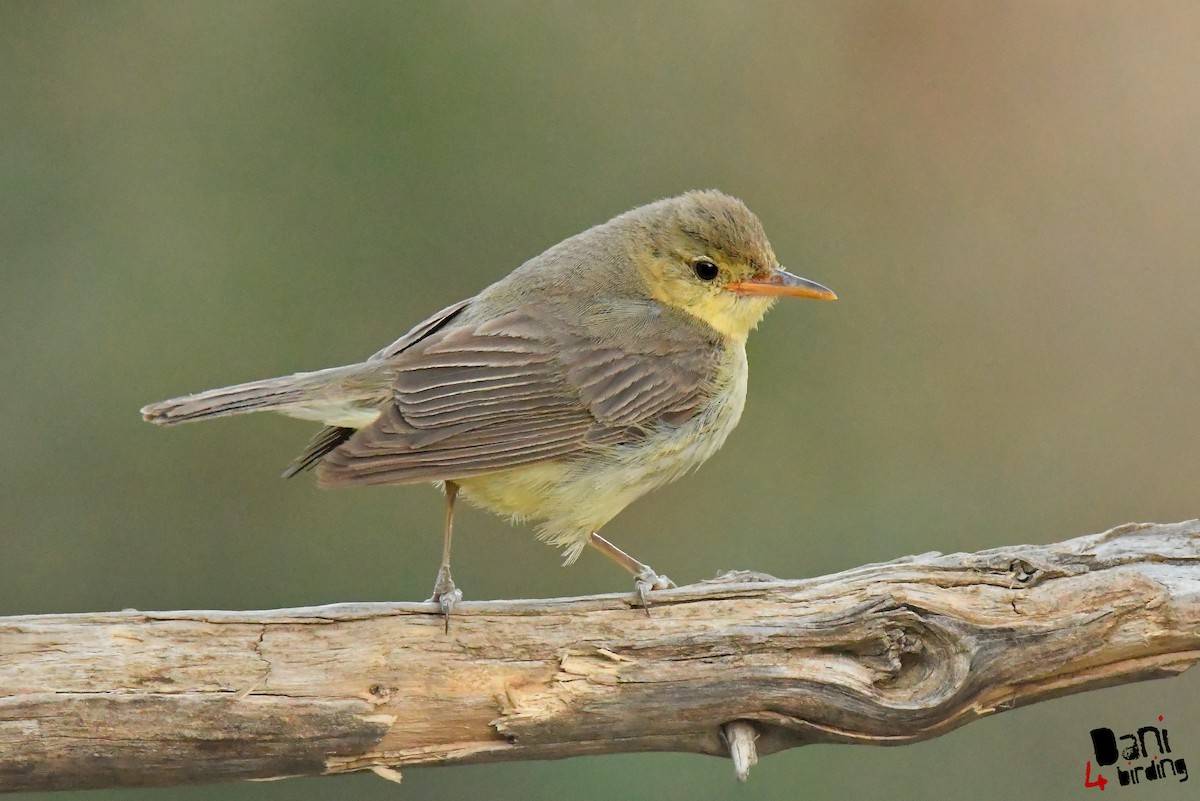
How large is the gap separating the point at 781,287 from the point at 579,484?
1291 mm

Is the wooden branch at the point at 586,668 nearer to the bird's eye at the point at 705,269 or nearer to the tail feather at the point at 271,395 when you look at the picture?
the tail feather at the point at 271,395

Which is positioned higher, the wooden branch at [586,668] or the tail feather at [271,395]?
the tail feather at [271,395]

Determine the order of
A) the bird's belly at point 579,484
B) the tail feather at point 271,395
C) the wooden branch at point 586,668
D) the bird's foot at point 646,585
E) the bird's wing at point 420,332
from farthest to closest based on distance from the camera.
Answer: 1. the bird's wing at point 420,332
2. the bird's belly at point 579,484
3. the bird's foot at point 646,585
4. the tail feather at point 271,395
5. the wooden branch at point 586,668

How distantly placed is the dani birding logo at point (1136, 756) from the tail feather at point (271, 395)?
3.20 metres

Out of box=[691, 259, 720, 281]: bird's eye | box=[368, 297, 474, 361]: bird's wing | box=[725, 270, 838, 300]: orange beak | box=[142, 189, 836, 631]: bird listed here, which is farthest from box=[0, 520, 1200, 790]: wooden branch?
box=[691, 259, 720, 281]: bird's eye

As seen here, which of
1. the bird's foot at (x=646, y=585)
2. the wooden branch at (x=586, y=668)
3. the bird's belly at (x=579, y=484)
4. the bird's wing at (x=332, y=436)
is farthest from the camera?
the bird's wing at (x=332, y=436)

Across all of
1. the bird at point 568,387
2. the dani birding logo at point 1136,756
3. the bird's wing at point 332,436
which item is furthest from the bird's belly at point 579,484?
the dani birding logo at point 1136,756

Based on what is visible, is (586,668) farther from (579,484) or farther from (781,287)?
(781,287)

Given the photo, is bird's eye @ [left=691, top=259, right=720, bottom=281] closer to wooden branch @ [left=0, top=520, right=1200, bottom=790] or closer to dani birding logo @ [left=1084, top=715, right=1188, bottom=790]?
wooden branch @ [left=0, top=520, right=1200, bottom=790]

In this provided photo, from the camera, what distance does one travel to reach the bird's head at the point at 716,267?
531cm

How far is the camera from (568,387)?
4.85 m

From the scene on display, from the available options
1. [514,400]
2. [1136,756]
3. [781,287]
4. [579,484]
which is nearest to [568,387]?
[514,400]

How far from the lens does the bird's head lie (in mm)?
5309

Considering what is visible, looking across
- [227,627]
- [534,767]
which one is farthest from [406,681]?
[534,767]
